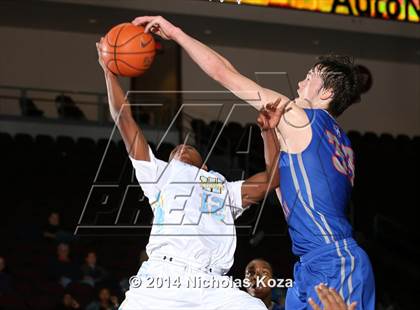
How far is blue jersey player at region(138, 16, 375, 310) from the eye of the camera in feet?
13.0

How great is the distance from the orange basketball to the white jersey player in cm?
15

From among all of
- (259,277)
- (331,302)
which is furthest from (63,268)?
(331,302)

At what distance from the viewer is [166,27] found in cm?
407

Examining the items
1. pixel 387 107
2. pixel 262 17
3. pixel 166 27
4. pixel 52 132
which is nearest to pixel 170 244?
pixel 166 27

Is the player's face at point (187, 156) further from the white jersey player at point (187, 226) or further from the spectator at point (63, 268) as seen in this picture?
the spectator at point (63, 268)

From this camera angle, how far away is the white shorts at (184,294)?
4953mm

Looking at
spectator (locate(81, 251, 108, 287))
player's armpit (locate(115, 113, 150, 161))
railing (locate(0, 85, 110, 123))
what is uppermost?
railing (locate(0, 85, 110, 123))

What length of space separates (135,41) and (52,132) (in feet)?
35.2

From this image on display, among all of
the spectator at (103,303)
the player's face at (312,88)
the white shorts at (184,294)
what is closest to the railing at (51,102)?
the spectator at (103,303)

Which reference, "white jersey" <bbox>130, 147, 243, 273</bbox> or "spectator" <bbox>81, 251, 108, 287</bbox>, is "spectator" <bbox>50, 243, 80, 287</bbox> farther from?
"white jersey" <bbox>130, 147, 243, 273</bbox>

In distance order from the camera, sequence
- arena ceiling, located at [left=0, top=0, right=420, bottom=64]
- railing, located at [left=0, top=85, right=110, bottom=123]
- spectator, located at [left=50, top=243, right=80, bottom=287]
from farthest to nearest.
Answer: railing, located at [left=0, top=85, right=110, bottom=123]
arena ceiling, located at [left=0, top=0, right=420, bottom=64]
spectator, located at [left=50, top=243, right=80, bottom=287]

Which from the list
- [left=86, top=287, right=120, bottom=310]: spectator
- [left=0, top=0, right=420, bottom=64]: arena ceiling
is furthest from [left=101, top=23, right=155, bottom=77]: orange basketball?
[left=0, top=0, right=420, bottom=64]: arena ceiling

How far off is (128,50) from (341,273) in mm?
2009

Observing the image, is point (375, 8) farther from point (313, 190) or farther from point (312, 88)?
point (313, 190)
